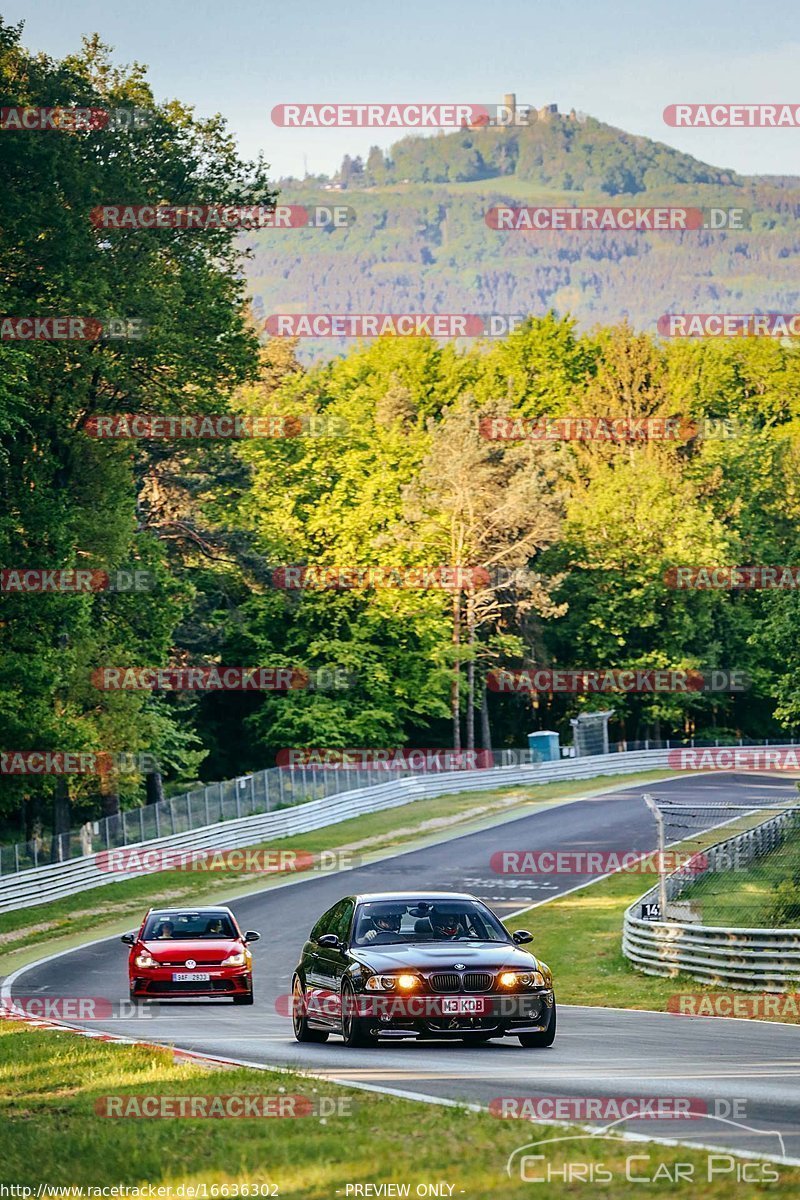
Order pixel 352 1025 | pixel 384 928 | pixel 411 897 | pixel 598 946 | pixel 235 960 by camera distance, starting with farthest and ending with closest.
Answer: pixel 598 946 → pixel 235 960 → pixel 411 897 → pixel 384 928 → pixel 352 1025

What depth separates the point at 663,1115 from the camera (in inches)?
399

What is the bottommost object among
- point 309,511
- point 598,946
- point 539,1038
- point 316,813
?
point 598,946

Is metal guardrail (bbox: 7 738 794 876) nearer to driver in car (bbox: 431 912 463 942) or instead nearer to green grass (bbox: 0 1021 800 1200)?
driver in car (bbox: 431 912 463 942)

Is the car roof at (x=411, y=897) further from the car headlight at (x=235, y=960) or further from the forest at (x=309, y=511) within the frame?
the forest at (x=309, y=511)

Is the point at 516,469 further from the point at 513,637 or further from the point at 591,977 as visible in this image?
the point at 591,977

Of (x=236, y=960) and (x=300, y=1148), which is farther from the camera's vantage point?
(x=236, y=960)

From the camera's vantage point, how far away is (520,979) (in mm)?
15266

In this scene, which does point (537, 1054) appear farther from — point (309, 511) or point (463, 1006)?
point (309, 511)

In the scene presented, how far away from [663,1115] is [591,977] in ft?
62.0

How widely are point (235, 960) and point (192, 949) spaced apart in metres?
0.60

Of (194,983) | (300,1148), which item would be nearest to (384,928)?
(300,1148)

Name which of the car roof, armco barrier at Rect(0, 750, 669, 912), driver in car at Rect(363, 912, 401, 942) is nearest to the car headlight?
the car roof

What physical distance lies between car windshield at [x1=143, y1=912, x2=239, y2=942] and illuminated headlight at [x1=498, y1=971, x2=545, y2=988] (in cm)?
960

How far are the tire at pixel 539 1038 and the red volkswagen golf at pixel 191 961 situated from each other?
853 cm
